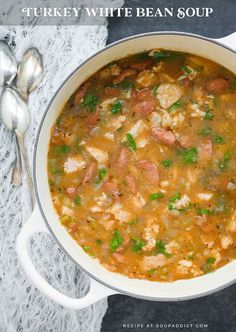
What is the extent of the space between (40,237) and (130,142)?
26.0 inches

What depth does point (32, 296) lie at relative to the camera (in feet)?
9.74

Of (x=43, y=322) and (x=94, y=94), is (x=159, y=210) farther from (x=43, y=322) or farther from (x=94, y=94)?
(x=43, y=322)

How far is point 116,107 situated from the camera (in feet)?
8.90

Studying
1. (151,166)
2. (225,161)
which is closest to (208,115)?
(225,161)

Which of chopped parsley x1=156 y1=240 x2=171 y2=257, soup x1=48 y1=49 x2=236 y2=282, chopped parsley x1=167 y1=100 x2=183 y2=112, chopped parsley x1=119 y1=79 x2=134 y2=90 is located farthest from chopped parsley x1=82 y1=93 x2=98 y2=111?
chopped parsley x1=156 y1=240 x2=171 y2=257

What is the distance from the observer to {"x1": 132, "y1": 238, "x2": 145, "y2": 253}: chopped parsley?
2754 mm

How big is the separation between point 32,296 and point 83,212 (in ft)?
1.75

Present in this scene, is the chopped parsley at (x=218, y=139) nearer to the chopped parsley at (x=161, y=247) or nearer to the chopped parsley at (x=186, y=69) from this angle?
the chopped parsley at (x=186, y=69)

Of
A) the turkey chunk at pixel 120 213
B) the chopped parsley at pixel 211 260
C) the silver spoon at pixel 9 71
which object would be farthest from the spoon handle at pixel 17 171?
the chopped parsley at pixel 211 260

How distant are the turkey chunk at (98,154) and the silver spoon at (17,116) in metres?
0.35

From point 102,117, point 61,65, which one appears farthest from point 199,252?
point 61,65

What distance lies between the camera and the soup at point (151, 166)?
8.84 feet

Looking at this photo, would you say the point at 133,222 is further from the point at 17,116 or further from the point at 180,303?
the point at 17,116

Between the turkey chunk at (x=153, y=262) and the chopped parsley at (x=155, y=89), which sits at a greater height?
the chopped parsley at (x=155, y=89)
